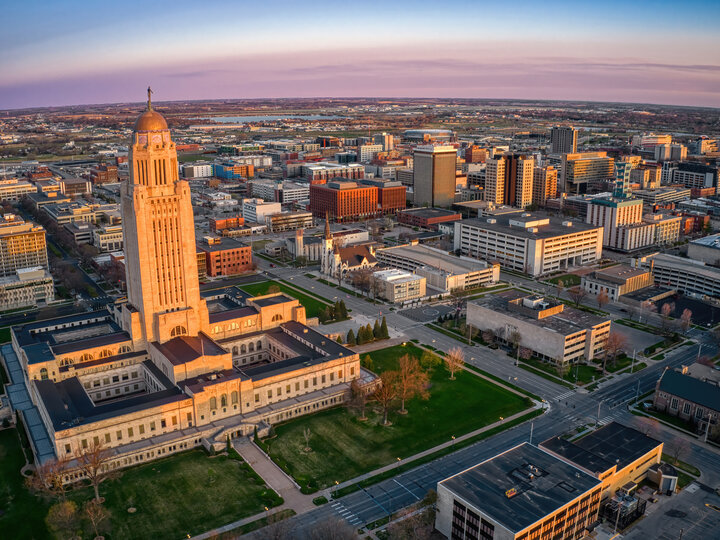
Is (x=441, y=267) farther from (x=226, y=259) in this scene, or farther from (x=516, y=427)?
(x=516, y=427)

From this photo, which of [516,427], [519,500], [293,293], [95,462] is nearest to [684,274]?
[516,427]

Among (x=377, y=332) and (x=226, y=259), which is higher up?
(x=226, y=259)

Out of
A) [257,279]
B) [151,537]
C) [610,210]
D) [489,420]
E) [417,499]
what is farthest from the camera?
[610,210]

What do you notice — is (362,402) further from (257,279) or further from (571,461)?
(257,279)

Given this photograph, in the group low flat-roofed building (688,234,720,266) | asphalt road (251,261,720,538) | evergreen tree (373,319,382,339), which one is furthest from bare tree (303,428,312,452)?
low flat-roofed building (688,234,720,266)

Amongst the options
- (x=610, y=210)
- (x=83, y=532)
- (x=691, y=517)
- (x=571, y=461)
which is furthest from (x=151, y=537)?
(x=610, y=210)

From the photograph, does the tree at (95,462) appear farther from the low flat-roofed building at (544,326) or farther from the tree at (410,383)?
the low flat-roofed building at (544,326)

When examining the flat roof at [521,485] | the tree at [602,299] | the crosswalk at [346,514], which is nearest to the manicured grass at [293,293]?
the tree at [602,299]
